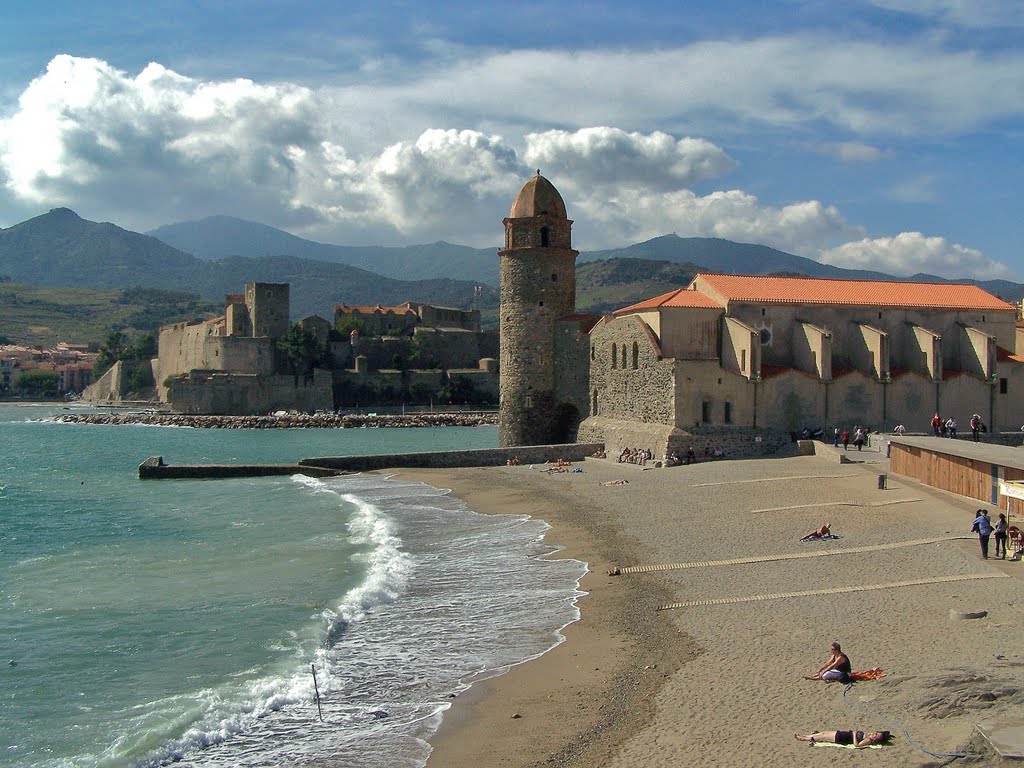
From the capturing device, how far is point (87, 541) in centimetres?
2092

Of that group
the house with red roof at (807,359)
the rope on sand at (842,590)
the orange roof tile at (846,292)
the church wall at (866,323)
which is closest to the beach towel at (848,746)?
the rope on sand at (842,590)

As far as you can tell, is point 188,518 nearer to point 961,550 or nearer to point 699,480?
point 699,480

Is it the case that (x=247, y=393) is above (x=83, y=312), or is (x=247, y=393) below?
below

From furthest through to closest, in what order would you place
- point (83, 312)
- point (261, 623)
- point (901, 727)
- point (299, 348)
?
point (83, 312) → point (299, 348) → point (261, 623) → point (901, 727)

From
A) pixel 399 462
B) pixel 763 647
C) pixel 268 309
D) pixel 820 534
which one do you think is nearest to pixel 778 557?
pixel 820 534

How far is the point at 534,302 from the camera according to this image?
3428 cm

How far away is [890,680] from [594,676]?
2.89 meters

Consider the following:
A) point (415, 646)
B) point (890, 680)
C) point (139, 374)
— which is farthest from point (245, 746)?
point (139, 374)

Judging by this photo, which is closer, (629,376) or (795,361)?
(795,361)

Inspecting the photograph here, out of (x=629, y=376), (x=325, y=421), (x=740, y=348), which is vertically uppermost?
(x=740, y=348)

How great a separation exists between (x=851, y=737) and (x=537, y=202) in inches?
1098

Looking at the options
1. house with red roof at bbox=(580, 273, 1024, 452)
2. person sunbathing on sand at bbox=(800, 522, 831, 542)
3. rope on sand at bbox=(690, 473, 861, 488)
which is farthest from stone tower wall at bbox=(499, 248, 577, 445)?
person sunbathing on sand at bbox=(800, 522, 831, 542)

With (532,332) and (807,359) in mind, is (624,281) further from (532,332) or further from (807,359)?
(807,359)

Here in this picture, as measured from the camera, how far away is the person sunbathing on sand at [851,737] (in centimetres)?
746
